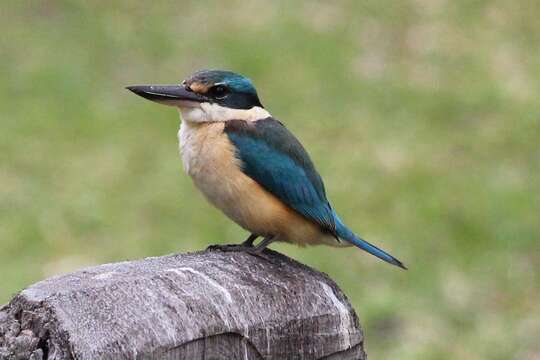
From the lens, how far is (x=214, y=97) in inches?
154

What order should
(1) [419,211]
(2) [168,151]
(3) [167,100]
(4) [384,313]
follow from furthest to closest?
1. (2) [168,151]
2. (1) [419,211]
3. (4) [384,313]
4. (3) [167,100]

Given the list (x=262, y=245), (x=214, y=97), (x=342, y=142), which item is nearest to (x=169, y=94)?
(x=214, y=97)

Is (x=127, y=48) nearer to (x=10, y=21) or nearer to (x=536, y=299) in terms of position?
(x=10, y=21)

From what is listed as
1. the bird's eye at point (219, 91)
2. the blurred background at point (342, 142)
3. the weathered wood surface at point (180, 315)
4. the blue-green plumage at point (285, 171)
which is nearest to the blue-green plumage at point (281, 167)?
the blue-green plumage at point (285, 171)

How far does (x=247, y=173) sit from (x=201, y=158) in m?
0.17

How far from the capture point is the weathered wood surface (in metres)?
2.30

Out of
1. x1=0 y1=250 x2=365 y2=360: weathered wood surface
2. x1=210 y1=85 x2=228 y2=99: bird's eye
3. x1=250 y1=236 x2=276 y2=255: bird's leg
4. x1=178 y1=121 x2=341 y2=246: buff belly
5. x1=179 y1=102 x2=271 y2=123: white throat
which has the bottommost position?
x1=0 y1=250 x2=365 y2=360: weathered wood surface

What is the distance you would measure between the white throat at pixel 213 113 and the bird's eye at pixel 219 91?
0.11ft

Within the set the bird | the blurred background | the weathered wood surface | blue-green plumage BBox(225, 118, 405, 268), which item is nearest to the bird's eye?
the bird

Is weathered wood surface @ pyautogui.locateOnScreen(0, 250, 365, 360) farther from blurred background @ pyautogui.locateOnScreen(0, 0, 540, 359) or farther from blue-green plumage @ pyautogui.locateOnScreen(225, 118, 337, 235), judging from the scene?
blurred background @ pyautogui.locateOnScreen(0, 0, 540, 359)

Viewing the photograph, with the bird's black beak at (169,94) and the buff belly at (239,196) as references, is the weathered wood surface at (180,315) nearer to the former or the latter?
the bird's black beak at (169,94)

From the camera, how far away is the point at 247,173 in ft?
12.7

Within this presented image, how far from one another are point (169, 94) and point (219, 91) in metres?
0.27

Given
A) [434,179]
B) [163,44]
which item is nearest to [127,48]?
[163,44]
